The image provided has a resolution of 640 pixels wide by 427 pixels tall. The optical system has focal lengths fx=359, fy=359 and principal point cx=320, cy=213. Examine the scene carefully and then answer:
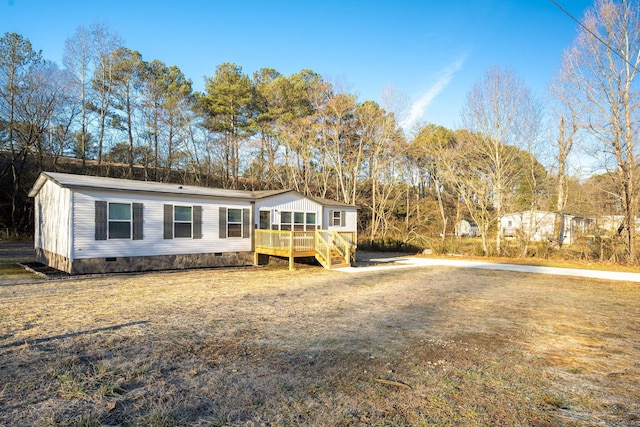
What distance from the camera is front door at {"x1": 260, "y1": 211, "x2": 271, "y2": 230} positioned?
15047mm

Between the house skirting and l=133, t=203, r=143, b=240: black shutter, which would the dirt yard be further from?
l=133, t=203, r=143, b=240: black shutter

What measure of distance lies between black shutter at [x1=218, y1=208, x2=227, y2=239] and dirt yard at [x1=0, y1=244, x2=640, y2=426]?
552 cm

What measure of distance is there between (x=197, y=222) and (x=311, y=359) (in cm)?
999

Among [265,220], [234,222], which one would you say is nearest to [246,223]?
[234,222]

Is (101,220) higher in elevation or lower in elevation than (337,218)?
lower

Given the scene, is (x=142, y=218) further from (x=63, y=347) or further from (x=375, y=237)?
(x=375, y=237)

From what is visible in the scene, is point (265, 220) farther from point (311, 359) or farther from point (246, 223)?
point (311, 359)

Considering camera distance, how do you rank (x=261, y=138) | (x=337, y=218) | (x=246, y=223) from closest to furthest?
(x=246, y=223), (x=337, y=218), (x=261, y=138)

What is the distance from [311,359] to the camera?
4094mm

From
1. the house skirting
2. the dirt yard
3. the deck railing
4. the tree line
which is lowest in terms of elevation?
the dirt yard

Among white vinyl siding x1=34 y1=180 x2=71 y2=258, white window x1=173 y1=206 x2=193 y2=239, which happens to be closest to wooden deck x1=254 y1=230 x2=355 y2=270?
white window x1=173 y1=206 x2=193 y2=239

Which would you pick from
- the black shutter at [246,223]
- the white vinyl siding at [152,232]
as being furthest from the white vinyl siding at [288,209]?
the white vinyl siding at [152,232]

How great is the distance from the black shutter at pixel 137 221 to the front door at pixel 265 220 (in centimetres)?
475

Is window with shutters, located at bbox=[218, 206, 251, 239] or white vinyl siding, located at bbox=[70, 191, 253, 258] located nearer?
white vinyl siding, located at bbox=[70, 191, 253, 258]
